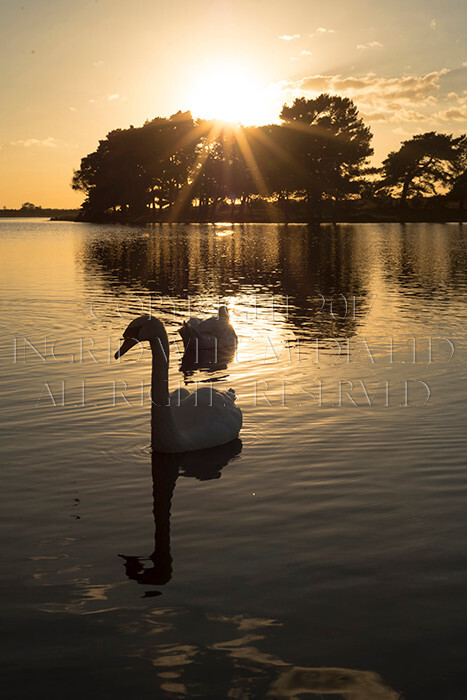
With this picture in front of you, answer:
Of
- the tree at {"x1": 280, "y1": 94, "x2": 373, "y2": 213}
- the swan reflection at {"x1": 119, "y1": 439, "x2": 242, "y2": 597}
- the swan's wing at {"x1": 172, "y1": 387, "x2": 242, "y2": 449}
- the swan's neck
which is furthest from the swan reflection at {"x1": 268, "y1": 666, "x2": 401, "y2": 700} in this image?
the tree at {"x1": 280, "y1": 94, "x2": 373, "y2": 213}

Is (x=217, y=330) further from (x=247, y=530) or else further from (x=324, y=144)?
(x=324, y=144)

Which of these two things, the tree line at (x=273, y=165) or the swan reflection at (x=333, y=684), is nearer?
the swan reflection at (x=333, y=684)

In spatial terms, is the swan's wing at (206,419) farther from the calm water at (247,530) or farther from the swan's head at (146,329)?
the swan's head at (146,329)

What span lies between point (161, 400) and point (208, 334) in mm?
8317

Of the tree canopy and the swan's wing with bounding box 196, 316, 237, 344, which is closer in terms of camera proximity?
the swan's wing with bounding box 196, 316, 237, 344

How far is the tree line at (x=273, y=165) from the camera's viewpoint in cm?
11719

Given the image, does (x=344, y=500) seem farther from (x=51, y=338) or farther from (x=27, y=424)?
(x=51, y=338)

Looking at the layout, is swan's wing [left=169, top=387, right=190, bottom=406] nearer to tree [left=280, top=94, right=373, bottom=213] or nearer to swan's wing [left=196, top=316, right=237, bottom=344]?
swan's wing [left=196, top=316, right=237, bottom=344]

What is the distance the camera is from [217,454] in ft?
31.4

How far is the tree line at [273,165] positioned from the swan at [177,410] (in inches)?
4395

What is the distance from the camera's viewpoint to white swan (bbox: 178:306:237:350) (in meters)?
16.8

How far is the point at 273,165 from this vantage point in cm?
12231

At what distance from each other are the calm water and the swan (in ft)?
0.85

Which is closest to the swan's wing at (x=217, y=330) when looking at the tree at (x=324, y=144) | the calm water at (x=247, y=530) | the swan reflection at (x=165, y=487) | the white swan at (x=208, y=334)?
the white swan at (x=208, y=334)
